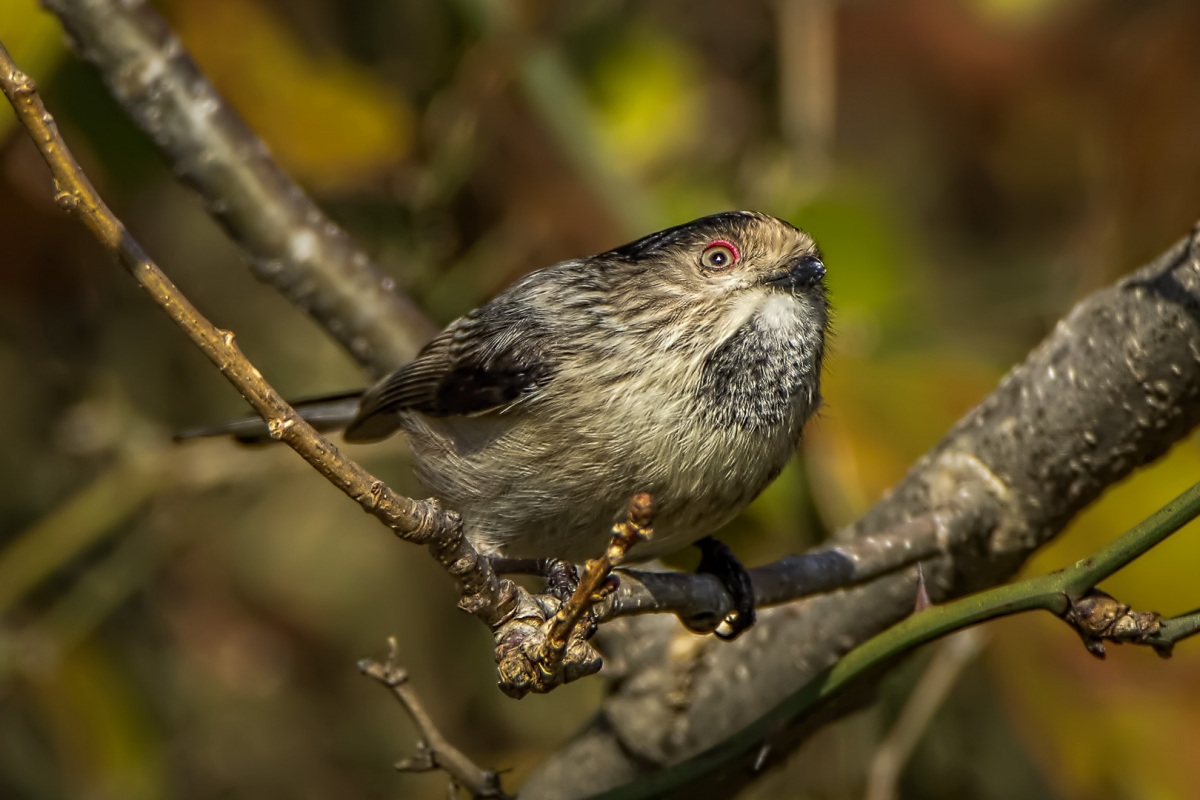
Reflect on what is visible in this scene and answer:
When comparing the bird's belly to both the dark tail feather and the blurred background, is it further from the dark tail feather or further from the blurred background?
the dark tail feather

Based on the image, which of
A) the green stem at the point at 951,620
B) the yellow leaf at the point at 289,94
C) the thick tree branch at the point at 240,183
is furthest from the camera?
the yellow leaf at the point at 289,94

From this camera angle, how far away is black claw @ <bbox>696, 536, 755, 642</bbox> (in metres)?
2.97

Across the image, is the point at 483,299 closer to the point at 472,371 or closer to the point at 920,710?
the point at 472,371

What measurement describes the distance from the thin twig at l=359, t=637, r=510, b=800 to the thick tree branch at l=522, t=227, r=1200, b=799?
1.75ft

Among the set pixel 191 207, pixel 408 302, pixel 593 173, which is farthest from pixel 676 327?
pixel 191 207

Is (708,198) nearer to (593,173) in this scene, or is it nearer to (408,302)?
(593,173)

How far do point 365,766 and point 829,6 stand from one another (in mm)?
3395

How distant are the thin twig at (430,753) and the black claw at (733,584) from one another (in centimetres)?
61

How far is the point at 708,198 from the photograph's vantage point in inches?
186

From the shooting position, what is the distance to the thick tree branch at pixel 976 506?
2.83m

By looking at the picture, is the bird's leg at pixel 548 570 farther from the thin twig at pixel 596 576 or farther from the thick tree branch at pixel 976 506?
the thin twig at pixel 596 576

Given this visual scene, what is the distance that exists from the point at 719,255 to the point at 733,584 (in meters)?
0.81

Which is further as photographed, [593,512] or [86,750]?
[86,750]

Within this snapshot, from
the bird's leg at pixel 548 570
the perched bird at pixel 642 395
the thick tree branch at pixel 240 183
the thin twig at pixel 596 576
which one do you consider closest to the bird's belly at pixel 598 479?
the perched bird at pixel 642 395
